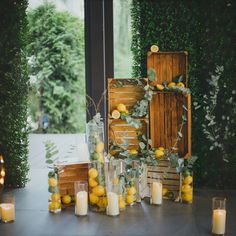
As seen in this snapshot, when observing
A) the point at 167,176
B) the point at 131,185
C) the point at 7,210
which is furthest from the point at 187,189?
the point at 7,210

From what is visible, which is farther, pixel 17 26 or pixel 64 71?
pixel 64 71

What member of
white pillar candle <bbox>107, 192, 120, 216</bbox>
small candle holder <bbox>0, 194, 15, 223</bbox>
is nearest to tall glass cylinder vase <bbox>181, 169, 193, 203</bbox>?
white pillar candle <bbox>107, 192, 120, 216</bbox>

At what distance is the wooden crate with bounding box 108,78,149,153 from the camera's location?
16.1 feet

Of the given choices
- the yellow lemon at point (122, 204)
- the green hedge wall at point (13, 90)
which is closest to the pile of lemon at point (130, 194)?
the yellow lemon at point (122, 204)

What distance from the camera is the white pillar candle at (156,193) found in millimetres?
4480

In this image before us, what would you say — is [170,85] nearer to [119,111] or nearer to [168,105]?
[168,105]

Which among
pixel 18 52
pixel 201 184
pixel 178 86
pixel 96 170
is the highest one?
pixel 18 52

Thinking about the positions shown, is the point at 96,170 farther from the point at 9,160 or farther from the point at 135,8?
the point at 135,8

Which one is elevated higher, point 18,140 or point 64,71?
point 64,71

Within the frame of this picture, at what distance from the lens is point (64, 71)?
24.5 feet

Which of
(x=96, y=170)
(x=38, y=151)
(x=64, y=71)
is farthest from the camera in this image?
(x=64, y=71)

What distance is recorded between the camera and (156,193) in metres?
4.49

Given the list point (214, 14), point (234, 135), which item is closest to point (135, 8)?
point (214, 14)

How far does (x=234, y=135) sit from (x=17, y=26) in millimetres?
2563
